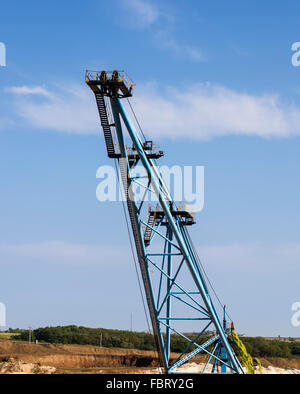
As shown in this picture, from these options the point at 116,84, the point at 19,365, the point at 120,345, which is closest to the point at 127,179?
the point at 116,84

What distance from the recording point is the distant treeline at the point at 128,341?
268 feet

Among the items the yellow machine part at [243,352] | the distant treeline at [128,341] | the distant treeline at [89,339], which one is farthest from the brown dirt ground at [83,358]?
the yellow machine part at [243,352]

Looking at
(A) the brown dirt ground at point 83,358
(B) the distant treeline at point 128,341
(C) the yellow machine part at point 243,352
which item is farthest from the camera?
(B) the distant treeline at point 128,341

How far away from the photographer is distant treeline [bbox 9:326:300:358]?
268ft

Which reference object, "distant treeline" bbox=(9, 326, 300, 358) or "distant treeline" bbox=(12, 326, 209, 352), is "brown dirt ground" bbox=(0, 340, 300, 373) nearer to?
"distant treeline" bbox=(9, 326, 300, 358)

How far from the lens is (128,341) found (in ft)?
307

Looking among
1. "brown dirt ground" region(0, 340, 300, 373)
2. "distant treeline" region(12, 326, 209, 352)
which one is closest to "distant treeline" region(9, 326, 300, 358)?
"distant treeline" region(12, 326, 209, 352)

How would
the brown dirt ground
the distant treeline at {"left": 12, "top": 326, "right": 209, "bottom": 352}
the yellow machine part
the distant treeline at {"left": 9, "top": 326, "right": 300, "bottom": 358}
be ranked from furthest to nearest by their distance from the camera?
the distant treeline at {"left": 12, "top": 326, "right": 209, "bottom": 352} < the distant treeline at {"left": 9, "top": 326, "right": 300, "bottom": 358} < the brown dirt ground < the yellow machine part

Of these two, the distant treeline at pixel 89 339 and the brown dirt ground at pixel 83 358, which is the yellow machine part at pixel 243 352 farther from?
the distant treeline at pixel 89 339

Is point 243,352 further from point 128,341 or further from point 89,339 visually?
point 128,341

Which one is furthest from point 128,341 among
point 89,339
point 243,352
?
point 243,352

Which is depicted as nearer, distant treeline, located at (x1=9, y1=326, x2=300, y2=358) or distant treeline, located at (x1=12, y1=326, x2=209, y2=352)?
distant treeline, located at (x1=9, y1=326, x2=300, y2=358)
